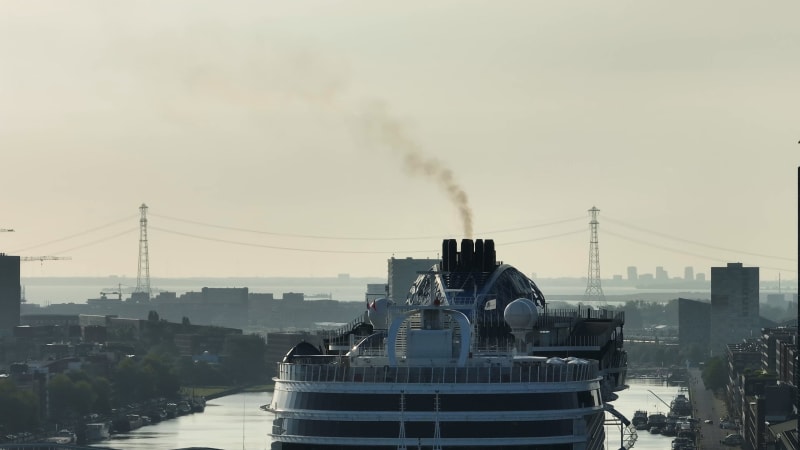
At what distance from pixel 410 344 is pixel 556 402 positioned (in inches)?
163

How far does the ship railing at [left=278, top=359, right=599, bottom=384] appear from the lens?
6059 centimetres

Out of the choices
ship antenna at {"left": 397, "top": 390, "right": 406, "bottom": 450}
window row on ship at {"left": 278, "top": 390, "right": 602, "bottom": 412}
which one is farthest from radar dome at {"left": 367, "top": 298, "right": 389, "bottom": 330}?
ship antenna at {"left": 397, "top": 390, "right": 406, "bottom": 450}

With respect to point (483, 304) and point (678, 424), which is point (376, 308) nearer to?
point (483, 304)

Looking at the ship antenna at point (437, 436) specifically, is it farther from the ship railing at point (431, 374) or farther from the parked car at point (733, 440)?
the parked car at point (733, 440)

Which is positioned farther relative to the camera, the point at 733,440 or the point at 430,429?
Result: the point at 733,440

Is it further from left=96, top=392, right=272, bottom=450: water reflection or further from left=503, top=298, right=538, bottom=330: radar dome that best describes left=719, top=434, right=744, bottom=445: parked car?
left=503, top=298, right=538, bottom=330: radar dome

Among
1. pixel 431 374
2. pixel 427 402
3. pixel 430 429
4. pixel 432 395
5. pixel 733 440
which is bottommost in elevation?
pixel 733 440

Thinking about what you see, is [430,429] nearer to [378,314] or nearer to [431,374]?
[431,374]

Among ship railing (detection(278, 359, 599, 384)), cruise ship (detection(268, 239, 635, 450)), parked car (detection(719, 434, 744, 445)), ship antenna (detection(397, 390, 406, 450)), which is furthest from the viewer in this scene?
parked car (detection(719, 434, 744, 445))

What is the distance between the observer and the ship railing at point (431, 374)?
199 feet

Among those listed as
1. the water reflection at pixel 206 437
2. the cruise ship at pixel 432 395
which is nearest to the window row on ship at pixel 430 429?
the cruise ship at pixel 432 395

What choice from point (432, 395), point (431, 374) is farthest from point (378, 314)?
point (432, 395)

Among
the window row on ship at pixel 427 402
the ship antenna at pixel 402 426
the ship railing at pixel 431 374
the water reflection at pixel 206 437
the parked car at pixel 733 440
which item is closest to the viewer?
the ship antenna at pixel 402 426

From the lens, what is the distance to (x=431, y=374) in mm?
60719
